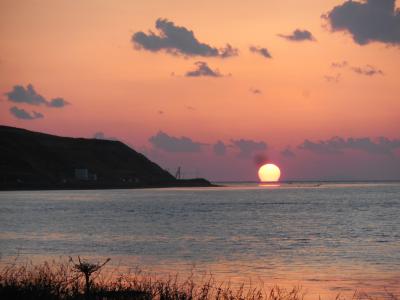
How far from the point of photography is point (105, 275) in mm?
35781

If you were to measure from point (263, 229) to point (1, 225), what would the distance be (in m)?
34.6

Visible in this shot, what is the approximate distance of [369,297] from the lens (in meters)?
30.1

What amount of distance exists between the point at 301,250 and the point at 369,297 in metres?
22.2

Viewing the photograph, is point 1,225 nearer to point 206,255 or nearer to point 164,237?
point 164,237

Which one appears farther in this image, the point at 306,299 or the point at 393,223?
the point at 393,223

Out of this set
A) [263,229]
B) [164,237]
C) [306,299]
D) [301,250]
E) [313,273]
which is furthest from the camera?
[263,229]

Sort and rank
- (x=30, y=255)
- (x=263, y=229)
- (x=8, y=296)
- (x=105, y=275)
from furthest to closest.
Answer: (x=263, y=229) → (x=30, y=255) → (x=105, y=275) → (x=8, y=296)

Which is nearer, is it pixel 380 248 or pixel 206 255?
pixel 206 255

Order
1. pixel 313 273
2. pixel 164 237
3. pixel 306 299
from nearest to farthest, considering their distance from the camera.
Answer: pixel 306 299 < pixel 313 273 < pixel 164 237

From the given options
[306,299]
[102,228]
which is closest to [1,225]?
[102,228]

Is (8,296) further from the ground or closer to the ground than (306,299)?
further from the ground

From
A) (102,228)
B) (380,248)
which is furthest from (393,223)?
(102,228)

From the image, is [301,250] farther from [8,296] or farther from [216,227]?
[8,296]

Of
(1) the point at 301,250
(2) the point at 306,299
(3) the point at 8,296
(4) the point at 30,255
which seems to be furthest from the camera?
(1) the point at 301,250
